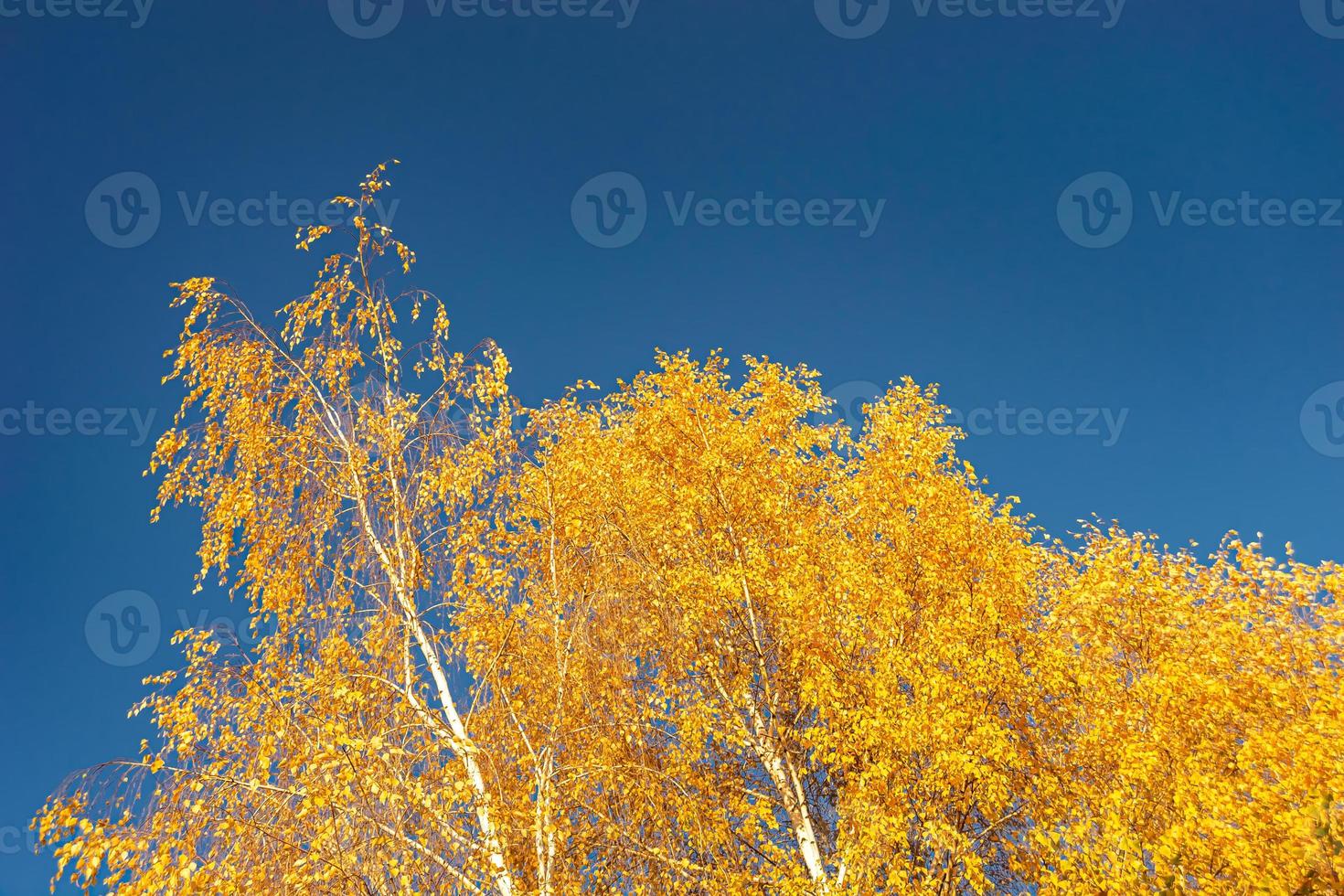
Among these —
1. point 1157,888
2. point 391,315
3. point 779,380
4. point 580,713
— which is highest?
point 779,380

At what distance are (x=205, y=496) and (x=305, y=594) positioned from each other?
1575 millimetres

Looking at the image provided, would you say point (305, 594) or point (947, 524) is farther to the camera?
point (947, 524)

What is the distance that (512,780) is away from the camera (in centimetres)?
956

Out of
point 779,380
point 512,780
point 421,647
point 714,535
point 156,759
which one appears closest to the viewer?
point 156,759

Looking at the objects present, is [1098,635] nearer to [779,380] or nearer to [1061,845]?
[1061,845]

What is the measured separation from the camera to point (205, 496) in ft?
28.3

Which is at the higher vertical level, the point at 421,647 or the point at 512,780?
the point at 421,647

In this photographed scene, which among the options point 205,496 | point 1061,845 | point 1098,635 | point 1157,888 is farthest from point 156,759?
point 1098,635

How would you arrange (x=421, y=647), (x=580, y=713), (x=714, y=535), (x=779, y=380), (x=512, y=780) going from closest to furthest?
(x=421, y=647) < (x=512, y=780) < (x=580, y=713) < (x=714, y=535) < (x=779, y=380)

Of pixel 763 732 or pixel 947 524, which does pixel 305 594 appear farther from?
pixel 947 524

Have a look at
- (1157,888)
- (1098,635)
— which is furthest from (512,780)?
(1098,635)

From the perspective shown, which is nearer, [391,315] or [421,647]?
[421,647]

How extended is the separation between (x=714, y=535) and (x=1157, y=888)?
782 cm

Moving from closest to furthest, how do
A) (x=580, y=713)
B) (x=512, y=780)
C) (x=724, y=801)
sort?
(x=512, y=780) < (x=580, y=713) < (x=724, y=801)
